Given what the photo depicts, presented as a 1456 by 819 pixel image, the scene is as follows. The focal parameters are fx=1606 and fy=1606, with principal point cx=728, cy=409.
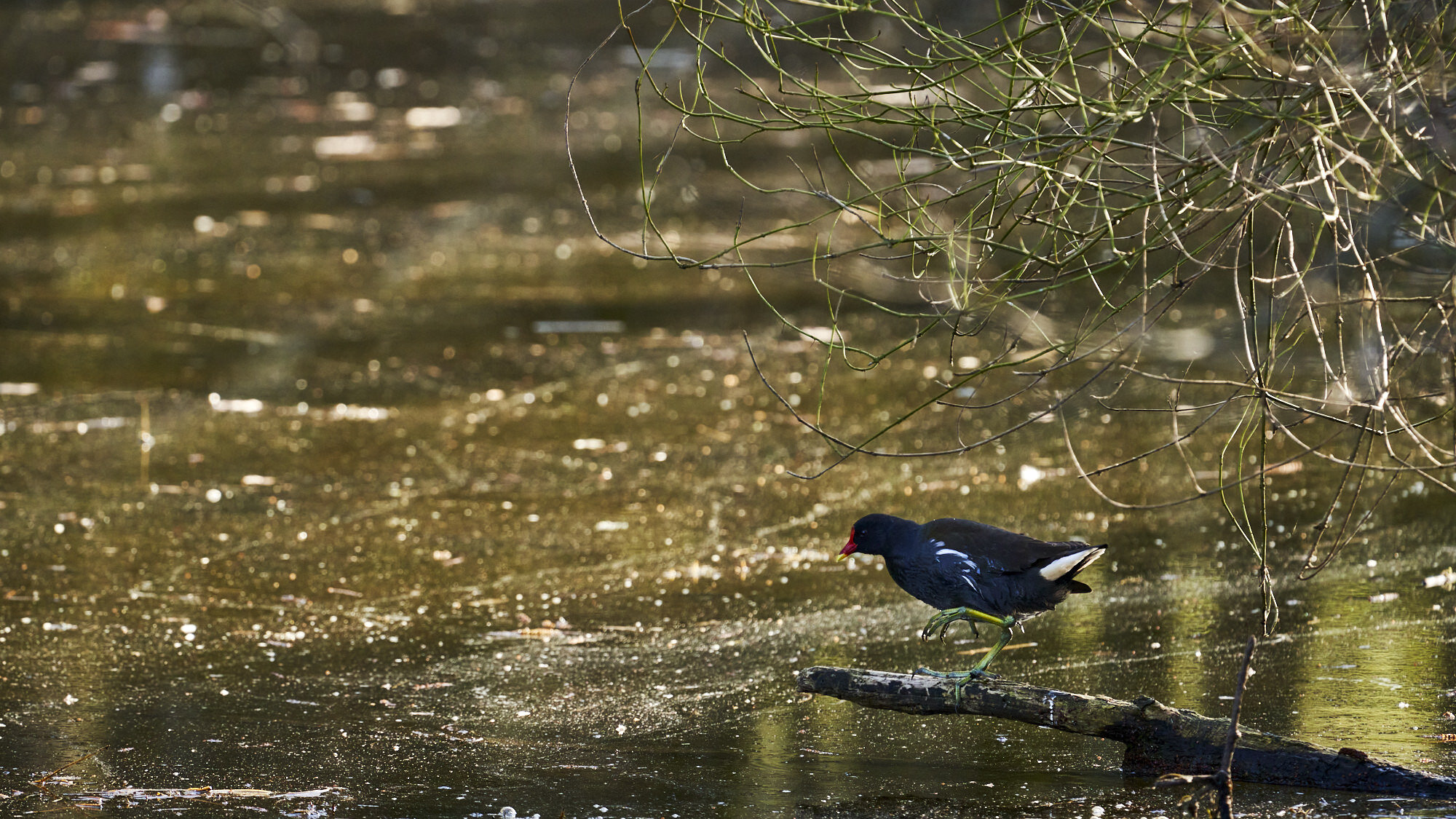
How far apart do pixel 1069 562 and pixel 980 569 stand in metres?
0.27

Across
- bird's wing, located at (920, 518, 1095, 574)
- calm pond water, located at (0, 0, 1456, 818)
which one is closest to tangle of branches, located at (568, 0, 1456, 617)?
bird's wing, located at (920, 518, 1095, 574)

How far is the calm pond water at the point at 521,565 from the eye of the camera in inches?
186

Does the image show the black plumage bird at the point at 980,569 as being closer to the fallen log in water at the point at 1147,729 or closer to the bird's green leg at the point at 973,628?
the bird's green leg at the point at 973,628

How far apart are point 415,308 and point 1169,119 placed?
34.1 feet

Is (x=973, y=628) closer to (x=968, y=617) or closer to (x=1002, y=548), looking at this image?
(x=968, y=617)

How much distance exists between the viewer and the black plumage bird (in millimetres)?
4855

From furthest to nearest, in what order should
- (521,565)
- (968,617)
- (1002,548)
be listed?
(521,565) < (968,617) < (1002,548)

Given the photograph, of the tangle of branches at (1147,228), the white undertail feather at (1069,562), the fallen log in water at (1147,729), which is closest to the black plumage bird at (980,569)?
the white undertail feather at (1069,562)

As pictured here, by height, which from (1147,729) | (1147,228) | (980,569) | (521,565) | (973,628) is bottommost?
(1147,729)

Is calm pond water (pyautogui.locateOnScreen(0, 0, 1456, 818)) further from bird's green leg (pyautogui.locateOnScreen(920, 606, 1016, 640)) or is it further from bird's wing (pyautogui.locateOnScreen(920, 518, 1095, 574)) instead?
bird's wing (pyautogui.locateOnScreen(920, 518, 1095, 574))

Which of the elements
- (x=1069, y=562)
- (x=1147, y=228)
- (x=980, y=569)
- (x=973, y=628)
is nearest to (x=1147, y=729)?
(x=1069, y=562)

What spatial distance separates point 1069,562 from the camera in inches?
189

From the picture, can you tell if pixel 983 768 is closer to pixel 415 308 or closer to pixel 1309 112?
pixel 1309 112

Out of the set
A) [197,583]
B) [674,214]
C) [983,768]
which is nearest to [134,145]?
[674,214]
